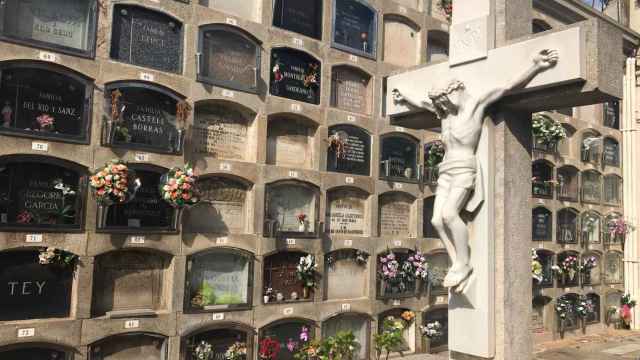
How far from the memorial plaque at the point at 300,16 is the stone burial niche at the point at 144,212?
10.7 ft

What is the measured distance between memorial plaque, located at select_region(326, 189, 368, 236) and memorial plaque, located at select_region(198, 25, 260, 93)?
7.89 ft

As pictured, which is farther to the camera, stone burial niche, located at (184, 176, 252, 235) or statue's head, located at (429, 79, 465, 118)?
stone burial niche, located at (184, 176, 252, 235)

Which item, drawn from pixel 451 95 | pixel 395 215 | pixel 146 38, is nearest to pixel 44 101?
pixel 146 38

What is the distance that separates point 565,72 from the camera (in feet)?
12.2

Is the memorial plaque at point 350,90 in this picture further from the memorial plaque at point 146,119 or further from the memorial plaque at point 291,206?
the memorial plaque at point 146,119

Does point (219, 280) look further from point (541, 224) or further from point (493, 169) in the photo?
point (541, 224)

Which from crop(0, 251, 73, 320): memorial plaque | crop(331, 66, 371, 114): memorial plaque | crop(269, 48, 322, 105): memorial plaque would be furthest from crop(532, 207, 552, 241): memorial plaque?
crop(0, 251, 73, 320): memorial plaque

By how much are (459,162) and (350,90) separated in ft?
18.9

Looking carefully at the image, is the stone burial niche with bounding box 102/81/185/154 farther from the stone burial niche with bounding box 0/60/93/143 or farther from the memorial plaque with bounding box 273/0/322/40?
the memorial plaque with bounding box 273/0/322/40

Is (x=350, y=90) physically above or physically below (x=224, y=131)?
above

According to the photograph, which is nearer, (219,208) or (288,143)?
(219,208)

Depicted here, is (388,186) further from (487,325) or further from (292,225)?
(487,325)

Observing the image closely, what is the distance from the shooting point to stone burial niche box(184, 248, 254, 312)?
24.4 ft

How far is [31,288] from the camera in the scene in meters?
6.16
